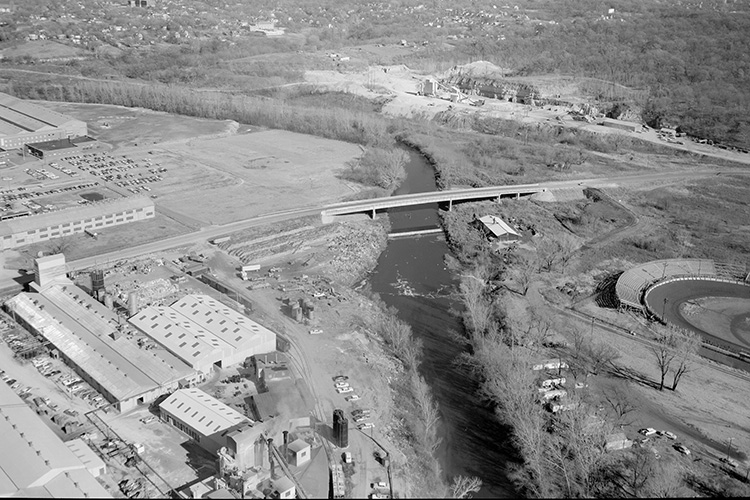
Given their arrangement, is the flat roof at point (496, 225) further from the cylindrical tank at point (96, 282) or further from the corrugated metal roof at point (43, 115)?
the corrugated metal roof at point (43, 115)

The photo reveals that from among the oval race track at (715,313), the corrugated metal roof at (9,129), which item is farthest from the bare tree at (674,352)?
the corrugated metal roof at (9,129)

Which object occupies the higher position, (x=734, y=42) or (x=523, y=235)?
(x=734, y=42)

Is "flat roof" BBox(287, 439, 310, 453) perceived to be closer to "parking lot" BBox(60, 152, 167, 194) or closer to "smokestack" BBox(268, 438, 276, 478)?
"smokestack" BBox(268, 438, 276, 478)

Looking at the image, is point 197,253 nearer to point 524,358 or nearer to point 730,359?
point 524,358

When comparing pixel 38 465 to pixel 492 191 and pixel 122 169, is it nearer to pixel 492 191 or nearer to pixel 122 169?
pixel 122 169

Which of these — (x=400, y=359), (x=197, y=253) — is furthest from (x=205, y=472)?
(x=197, y=253)

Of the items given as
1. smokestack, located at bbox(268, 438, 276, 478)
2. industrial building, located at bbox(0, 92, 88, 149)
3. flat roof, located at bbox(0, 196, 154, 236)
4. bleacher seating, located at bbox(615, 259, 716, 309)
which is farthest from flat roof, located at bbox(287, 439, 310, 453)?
industrial building, located at bbox(0, 92, 88, 149)
